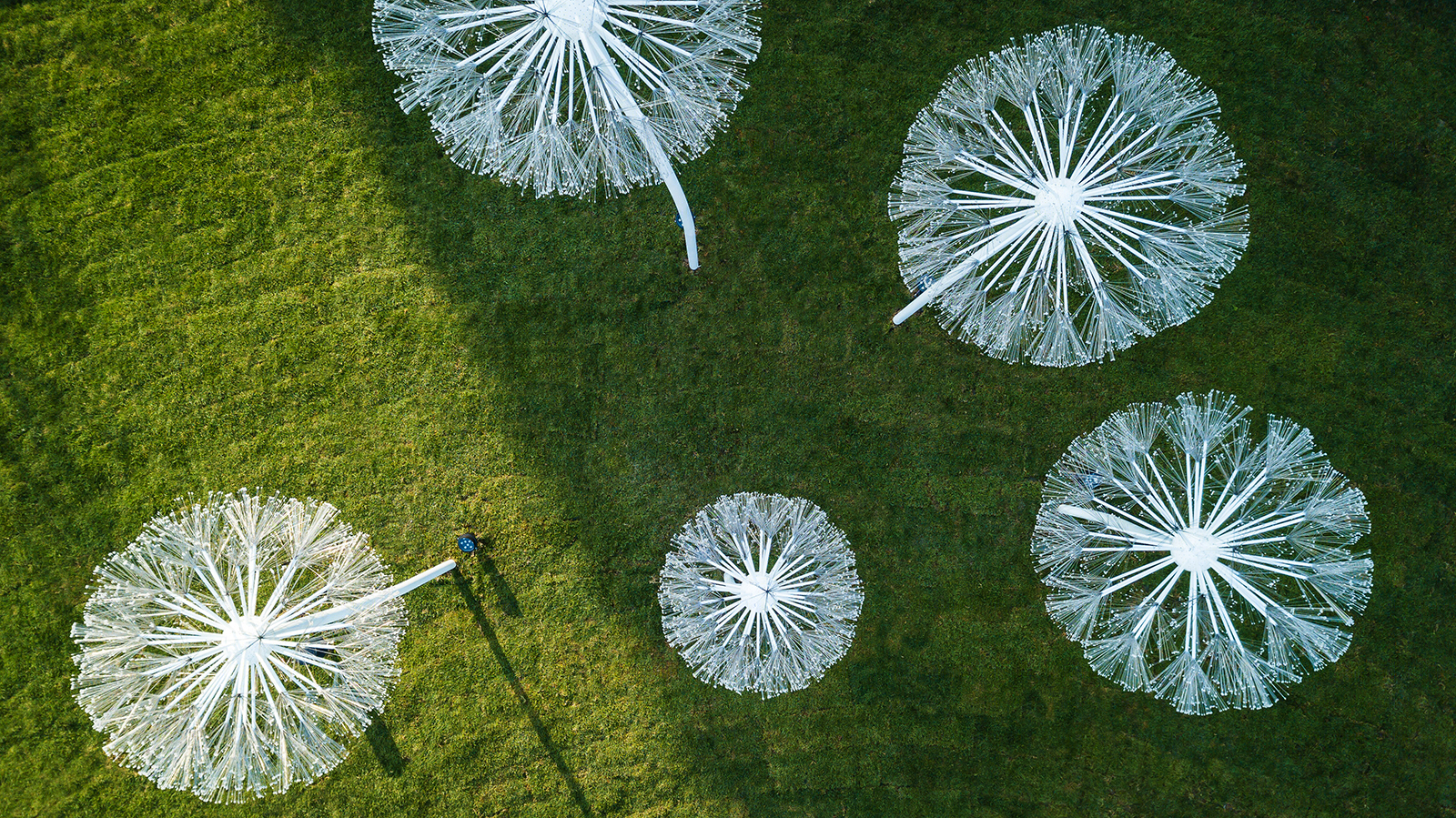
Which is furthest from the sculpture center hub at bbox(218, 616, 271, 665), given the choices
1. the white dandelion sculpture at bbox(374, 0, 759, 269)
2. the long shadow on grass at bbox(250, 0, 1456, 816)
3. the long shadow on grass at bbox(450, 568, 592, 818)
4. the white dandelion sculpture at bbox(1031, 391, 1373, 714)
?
the white dandelion sculpture at bbox(1031, 391, 1373, 714)

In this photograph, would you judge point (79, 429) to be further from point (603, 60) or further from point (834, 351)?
point (834, 351)

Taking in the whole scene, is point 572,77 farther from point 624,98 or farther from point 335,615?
point 335,615

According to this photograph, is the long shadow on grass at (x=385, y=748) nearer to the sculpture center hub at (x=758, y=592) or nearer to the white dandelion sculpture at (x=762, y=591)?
the white dandelion sculpture at (x=762, y=591)

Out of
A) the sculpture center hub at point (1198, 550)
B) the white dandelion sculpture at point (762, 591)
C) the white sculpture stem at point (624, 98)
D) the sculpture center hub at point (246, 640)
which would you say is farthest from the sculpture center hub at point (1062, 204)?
the sculpture center hub at point (246, 640)

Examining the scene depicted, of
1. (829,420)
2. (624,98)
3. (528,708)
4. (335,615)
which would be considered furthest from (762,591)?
(624,98)

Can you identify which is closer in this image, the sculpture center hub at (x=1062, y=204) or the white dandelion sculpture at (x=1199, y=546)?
the sculpture center hub at (x=1062, y=204)

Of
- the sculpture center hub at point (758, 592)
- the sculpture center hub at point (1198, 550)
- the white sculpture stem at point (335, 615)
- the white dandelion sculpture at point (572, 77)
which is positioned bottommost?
the sculpture center hub at point (1198, 550)

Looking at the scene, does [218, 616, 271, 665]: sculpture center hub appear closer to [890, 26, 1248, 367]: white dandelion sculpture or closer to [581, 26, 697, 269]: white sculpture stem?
[581, 26, 697, 269]: white sculpture stem
